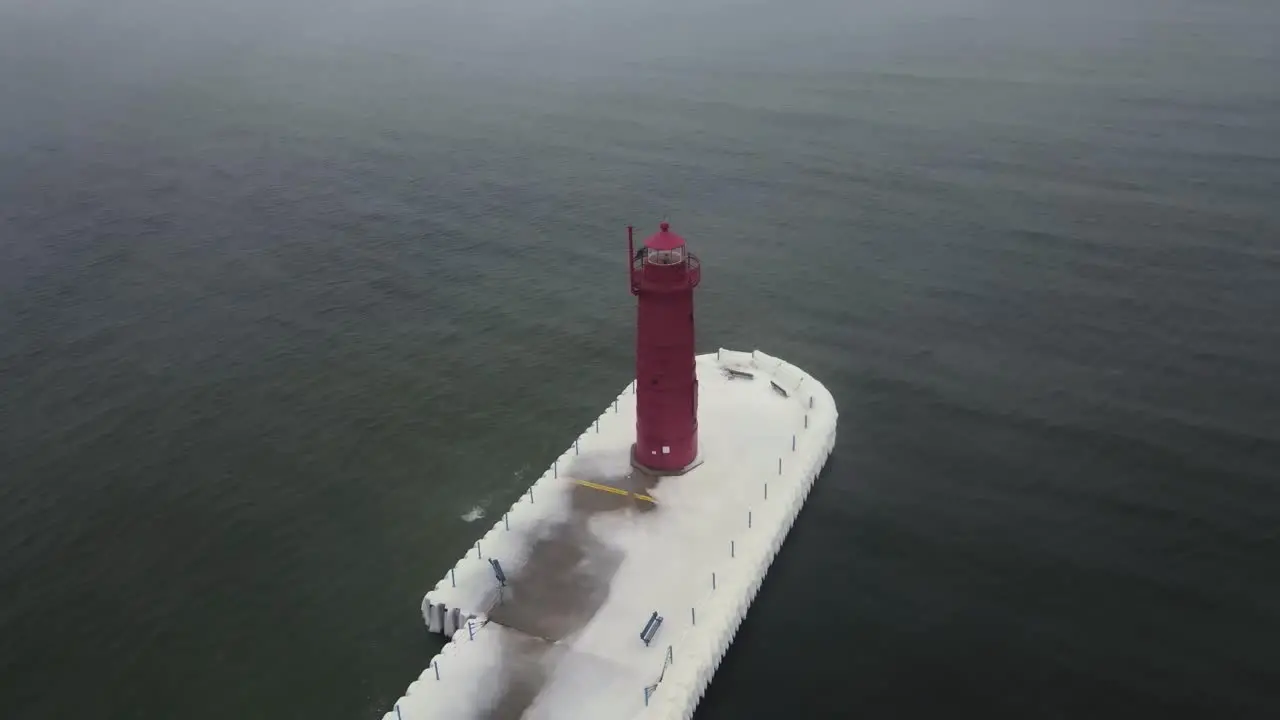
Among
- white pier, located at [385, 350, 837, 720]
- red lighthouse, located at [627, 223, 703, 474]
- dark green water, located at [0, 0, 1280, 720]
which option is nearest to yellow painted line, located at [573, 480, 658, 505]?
white pier, located at [385, 350, 837, 720]

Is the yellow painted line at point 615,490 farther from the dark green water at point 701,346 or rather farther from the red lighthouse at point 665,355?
the dark green water at point 701,346

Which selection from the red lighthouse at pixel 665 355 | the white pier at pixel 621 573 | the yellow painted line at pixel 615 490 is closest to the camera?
the white pier at pixel 621 573

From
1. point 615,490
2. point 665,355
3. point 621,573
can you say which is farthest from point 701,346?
point 621,573

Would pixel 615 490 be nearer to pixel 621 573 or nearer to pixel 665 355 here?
pixel 621 573

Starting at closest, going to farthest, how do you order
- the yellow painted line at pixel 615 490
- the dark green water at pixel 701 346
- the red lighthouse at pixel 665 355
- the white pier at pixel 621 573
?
the white pier at pixel 621 573
the dark green water at pixel 701 346
the red lighthouse at pixel 665 355
the yellow painted line at pixel 615 490

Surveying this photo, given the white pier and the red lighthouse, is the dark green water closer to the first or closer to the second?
the white pier

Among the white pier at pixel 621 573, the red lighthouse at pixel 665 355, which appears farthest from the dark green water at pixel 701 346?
the red lighthouse at pixel 665 355

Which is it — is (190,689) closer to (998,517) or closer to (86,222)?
(998,517)

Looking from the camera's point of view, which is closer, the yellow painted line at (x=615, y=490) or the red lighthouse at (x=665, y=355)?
the red lighthouse at (x=665, y=355)
